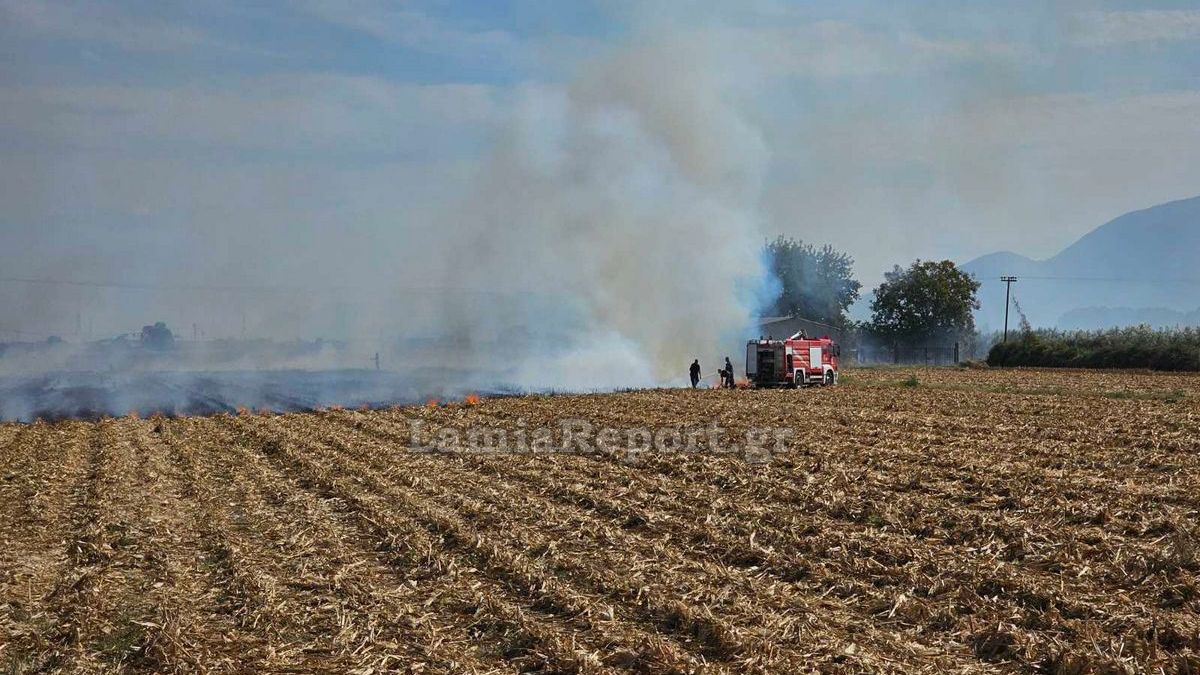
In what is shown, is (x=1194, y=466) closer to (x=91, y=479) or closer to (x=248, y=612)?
(x=248, y=612)

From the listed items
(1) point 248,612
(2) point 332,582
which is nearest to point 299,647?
(1) point 248,612

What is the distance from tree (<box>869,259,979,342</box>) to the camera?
105 meters

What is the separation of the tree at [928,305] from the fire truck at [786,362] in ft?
198

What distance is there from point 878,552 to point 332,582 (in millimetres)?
6519

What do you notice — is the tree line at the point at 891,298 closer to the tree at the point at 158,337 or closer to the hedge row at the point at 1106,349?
the hedge row at the point at 1106,349

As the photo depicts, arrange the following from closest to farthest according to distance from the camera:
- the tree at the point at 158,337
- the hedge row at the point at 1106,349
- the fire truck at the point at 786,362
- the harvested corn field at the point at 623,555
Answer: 1. the harvested corn field at the point at 623,555
2. the fire truck at the point at 786,362
3. the hedge row at the point at 1106,349
4. the tree at the point at 158,337

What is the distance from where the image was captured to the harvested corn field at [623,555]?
8.89 meters

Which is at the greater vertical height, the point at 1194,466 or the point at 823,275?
the point at 823,275

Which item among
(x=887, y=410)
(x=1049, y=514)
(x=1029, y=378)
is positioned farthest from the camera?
(x=1029, y=378)

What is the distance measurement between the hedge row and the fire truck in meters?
29.7

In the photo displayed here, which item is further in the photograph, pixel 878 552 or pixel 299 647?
pixel 878 552

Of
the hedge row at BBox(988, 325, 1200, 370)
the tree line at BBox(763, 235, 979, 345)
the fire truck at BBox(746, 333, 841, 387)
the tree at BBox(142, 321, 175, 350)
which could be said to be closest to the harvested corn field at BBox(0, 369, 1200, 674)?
the fire truck at BBox(746, 333, 841, 387)

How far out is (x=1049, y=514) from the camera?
1355 cm

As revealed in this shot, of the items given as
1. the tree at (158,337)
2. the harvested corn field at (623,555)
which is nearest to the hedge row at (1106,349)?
the harvested corn field at (623,555)
